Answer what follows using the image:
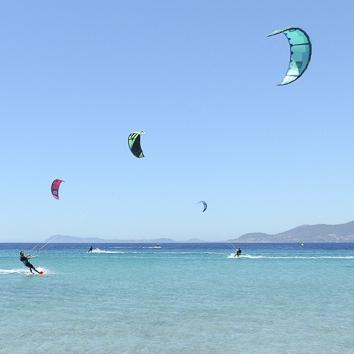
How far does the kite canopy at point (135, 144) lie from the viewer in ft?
79.5

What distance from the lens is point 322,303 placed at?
19250 mm

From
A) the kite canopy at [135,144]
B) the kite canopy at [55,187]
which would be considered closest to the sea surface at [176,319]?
the kite canopy at [135,144]

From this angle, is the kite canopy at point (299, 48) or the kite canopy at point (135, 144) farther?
the kite canopy at point (135, 144)

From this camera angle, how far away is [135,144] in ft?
81.6

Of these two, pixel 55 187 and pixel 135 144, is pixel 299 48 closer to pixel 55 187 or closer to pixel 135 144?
pixel 135 144

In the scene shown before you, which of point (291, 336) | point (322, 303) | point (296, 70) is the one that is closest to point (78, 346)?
point (291, 336)

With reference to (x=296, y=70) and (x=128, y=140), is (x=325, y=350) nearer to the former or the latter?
(x=296, y=70)

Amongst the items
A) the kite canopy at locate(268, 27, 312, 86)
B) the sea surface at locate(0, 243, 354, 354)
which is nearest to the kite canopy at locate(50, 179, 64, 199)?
the sea surface at locate(0, 243, 354, 354)

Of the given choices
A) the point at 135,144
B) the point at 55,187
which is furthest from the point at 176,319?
the point at 55,187

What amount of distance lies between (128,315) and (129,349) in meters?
4.37

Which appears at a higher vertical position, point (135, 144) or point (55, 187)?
point (135, 144)

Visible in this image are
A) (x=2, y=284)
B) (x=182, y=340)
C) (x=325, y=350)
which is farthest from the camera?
(x=2, y=284)

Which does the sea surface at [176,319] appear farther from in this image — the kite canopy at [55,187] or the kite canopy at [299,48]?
the kite canopy at [55,187]

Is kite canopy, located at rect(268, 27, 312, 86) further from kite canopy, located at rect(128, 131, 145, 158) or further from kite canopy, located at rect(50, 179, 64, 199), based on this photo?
kite canopy, located at rect(50, 179, 64, 199)
